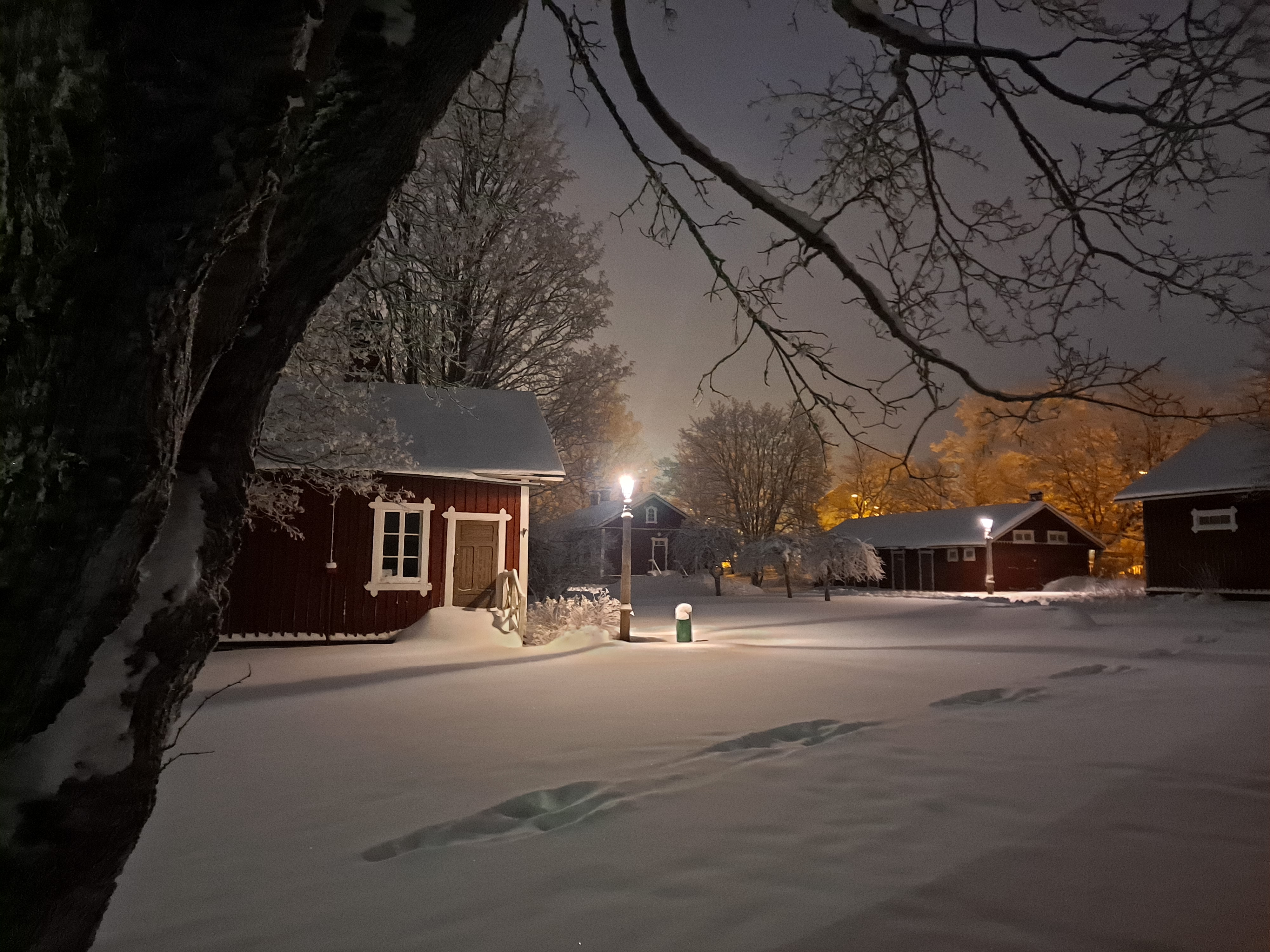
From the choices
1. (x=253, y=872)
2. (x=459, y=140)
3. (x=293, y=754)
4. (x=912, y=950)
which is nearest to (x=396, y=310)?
(x=459, y=140)

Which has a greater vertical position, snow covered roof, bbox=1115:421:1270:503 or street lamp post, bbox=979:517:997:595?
snow covered roof, bbox=1115:421:1270:503

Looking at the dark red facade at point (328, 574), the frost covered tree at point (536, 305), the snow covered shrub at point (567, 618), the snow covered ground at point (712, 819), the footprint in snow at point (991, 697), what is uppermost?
the frost covered tree at point (536, 305)

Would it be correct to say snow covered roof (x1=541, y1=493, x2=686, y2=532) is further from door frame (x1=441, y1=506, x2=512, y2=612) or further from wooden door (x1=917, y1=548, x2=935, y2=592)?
door frame (x1=441, y1=506, x2=512, y2=612)

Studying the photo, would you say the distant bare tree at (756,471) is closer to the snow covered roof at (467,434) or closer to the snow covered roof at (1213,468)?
the snow covered roof at (1213,468)

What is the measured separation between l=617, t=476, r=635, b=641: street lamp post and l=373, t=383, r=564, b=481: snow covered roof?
1.22 metres

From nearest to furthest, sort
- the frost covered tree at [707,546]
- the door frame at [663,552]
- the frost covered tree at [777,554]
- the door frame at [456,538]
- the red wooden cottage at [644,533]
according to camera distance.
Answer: the door frame at [456,538] < the frost covered tree at [777,554] < the frost covered tree at [707,546] < the red wooden cottage at [644,533] < the door frame at [663,552]

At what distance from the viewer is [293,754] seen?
5.31 m

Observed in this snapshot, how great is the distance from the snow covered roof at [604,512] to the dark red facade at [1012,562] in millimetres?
13454

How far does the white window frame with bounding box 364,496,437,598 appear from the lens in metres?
13.3

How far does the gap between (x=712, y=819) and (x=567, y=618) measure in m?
11.1

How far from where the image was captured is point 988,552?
31438 millimetres

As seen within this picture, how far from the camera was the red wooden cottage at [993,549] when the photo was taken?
3678 centimetres

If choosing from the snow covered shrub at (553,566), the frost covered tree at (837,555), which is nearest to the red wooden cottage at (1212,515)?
the frost covered tree at (837,555)

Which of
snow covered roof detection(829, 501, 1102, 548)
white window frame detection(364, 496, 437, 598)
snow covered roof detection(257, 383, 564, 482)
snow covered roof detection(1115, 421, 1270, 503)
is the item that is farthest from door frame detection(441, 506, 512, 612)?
snow covered roof detection(829, 501, 1102, 548)
